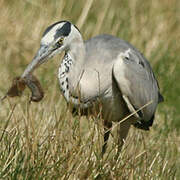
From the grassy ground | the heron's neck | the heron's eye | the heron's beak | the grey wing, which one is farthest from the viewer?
the grey wing

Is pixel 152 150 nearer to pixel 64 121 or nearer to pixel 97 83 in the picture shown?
pixel 97 83

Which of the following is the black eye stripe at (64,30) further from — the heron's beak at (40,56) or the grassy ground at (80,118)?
the grassy ground at (80,118)

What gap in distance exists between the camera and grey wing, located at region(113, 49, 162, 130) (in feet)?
15.8

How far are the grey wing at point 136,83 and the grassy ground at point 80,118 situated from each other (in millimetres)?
259

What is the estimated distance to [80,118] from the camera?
13.0 ft

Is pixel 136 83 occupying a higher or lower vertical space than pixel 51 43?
lower

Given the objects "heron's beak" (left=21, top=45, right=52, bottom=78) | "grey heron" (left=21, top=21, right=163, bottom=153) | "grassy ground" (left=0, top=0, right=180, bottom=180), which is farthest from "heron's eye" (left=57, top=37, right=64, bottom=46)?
"grassy ground" (left=0, top=0, right=180, bottom=180)

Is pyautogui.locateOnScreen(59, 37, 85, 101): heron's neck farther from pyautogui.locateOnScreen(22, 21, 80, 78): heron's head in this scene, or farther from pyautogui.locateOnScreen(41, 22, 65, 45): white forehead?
pyautogui.locateOnScreen(41, 22, 65, 45): white forehead

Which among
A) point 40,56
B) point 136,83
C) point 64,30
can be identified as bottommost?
point 136,83

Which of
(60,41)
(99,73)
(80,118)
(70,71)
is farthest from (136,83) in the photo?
(80,118)

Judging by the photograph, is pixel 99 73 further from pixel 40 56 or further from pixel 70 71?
pixel 40 56

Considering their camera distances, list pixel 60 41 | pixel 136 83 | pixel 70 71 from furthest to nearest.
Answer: pixel 136 83, pixel 70 71, pixel 60 41

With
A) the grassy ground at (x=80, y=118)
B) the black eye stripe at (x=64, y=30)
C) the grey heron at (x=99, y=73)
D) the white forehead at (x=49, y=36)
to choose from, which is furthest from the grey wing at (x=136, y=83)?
the white forehead at (x=49, y=36)

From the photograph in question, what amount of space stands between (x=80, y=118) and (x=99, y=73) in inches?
32.5
